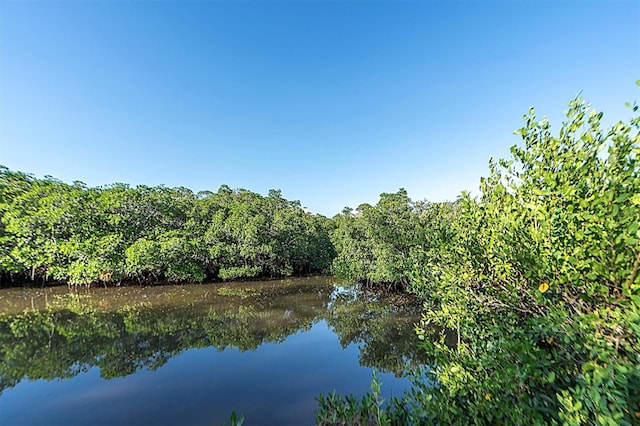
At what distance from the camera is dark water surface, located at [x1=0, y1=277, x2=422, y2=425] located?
639 cm

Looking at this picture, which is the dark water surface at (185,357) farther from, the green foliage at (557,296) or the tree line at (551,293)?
the green foliage at (557,296)

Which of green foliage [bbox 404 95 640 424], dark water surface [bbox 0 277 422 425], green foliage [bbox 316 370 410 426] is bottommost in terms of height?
dark water surface [bbox 0 277 422 425]

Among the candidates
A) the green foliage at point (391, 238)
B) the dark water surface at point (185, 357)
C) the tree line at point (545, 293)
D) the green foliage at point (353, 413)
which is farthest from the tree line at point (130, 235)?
the tree line at point (545, 293)

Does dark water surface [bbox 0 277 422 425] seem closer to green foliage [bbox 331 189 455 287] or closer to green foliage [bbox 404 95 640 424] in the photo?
green foliage [bbox 331 189 455 287]

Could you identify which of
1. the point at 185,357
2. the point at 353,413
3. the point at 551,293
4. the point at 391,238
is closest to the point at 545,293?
the point at 551,293

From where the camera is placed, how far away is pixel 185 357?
30.2 feet

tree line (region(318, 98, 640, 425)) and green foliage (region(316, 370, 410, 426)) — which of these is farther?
green foliage (region(316, 370, 410, 426))

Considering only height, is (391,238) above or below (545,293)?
above

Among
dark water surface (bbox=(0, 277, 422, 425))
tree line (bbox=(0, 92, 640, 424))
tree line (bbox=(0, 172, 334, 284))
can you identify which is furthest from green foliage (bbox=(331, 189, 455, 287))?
tree line (bbox=(0, 92, 640, 424))

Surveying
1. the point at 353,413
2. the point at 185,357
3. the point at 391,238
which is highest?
the point at 391,238

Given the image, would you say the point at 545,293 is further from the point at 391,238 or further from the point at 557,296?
the point at 391,238

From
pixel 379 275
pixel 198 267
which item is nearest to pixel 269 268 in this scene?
pixel 198 267

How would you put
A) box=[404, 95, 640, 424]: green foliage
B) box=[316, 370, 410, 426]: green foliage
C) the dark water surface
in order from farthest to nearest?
Result: the dark water surface, box=[316, 370, 410, 426]: green foliage, box=[404, 95, 640, 424]: green foliage

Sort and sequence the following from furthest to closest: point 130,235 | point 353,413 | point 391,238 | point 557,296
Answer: point 130,235 → point 391,238 → point 353,413 → point 557,296
